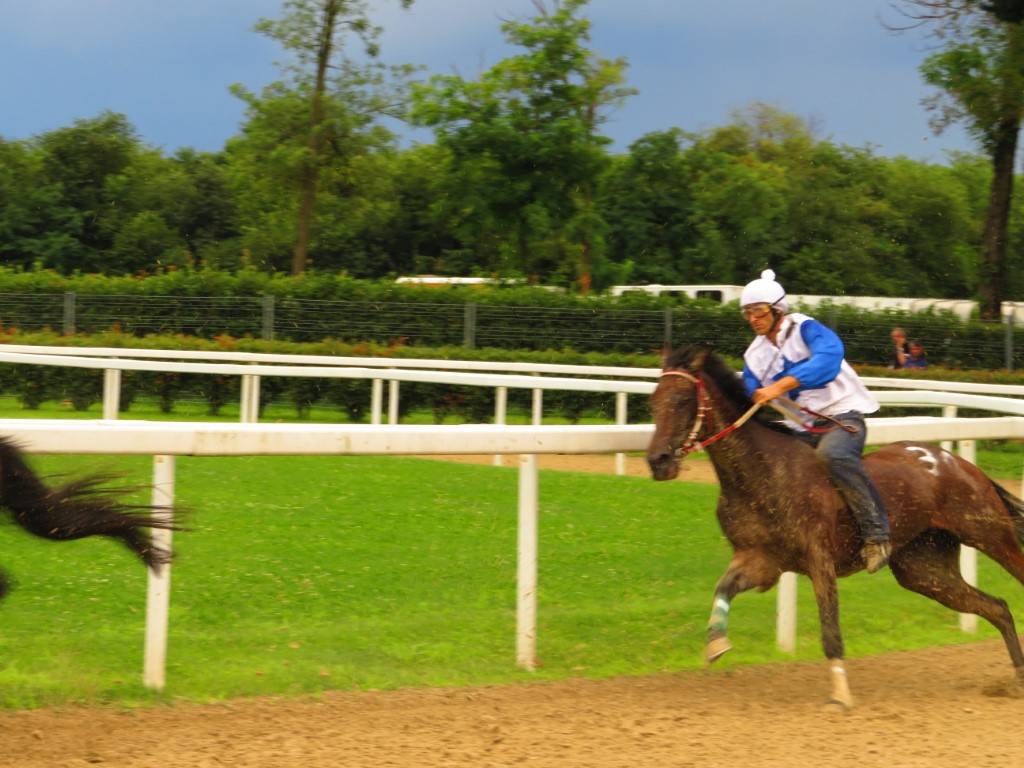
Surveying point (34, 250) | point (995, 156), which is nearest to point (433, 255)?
point (34, 250)

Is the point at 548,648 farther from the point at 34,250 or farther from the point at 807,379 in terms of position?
the point at 34,250

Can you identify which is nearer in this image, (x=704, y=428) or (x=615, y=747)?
(x=615, y=747)

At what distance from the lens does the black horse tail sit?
14.9 feet

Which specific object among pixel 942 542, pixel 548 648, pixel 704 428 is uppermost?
pixel 704 428

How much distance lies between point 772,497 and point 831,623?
53 cm

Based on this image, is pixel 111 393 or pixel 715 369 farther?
pixel 111 393

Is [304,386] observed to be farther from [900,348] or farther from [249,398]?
[900,348]

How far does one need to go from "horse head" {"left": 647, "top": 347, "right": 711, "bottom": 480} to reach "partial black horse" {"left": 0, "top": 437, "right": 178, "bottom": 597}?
5.79 ft

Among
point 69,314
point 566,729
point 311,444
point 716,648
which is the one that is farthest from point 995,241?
Result: point 566,729

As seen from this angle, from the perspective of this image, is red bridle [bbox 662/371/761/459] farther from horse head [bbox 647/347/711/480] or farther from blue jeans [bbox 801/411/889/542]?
blue jeans [bbox 801/411/889/542]

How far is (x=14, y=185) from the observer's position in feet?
171

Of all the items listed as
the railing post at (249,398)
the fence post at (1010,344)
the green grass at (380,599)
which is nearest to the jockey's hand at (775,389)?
the green grass at (380,599)

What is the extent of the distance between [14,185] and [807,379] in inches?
2016

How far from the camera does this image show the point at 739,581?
5355 mm
